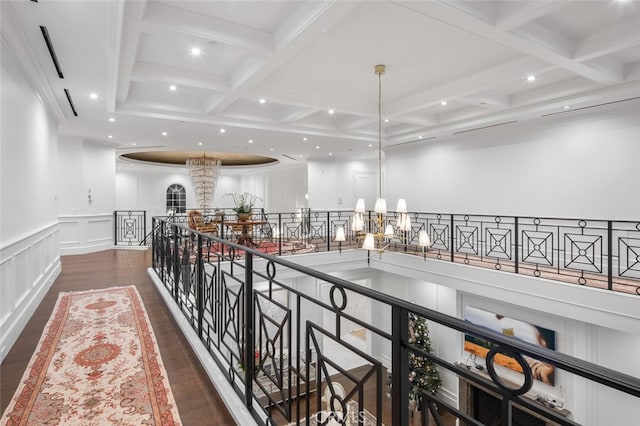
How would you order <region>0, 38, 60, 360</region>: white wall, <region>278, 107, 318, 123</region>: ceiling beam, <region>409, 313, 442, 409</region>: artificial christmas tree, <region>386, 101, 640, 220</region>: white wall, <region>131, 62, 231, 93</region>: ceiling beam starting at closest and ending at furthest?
<region>0, 38, 60, 360</region>: white wall
<region>131, 62, 231, 93</region>: ceiling beam
<region>386, 101, 640, 220</region>: white wall
<region>278, 107, 318, 123</region>: ceiling beam
<region>409, 313, 442, 409</region>: artificial christmas tree

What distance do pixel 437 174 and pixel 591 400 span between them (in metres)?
5.22

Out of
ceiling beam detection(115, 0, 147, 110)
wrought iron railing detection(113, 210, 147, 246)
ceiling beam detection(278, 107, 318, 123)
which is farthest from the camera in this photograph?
wrought iron railing detection(113, 210, 147, 246)

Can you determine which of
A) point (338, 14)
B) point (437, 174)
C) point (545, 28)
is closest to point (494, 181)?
point (437, 174)

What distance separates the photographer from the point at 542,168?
6379mm

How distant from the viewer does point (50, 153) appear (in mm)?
5469

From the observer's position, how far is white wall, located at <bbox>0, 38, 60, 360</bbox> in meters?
3.05

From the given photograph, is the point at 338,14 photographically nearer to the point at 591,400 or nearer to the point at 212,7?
the point at 212,7

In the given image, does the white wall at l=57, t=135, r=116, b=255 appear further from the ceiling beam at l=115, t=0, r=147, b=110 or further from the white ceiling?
the ceiling beam at l=115, t=0, r=147, b=110

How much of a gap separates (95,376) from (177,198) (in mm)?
14151

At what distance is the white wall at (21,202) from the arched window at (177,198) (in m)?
10.6

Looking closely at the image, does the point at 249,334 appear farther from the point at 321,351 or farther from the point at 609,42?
the point at 609,42

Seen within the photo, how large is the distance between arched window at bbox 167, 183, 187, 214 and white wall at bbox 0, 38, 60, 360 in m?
10.6

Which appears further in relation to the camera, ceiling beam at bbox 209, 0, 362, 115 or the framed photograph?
the framed photograph

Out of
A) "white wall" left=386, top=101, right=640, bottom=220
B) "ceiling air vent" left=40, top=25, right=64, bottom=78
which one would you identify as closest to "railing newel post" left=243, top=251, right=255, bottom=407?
"ceiling air vent" left=40, top=25, right=64, bottom=78
